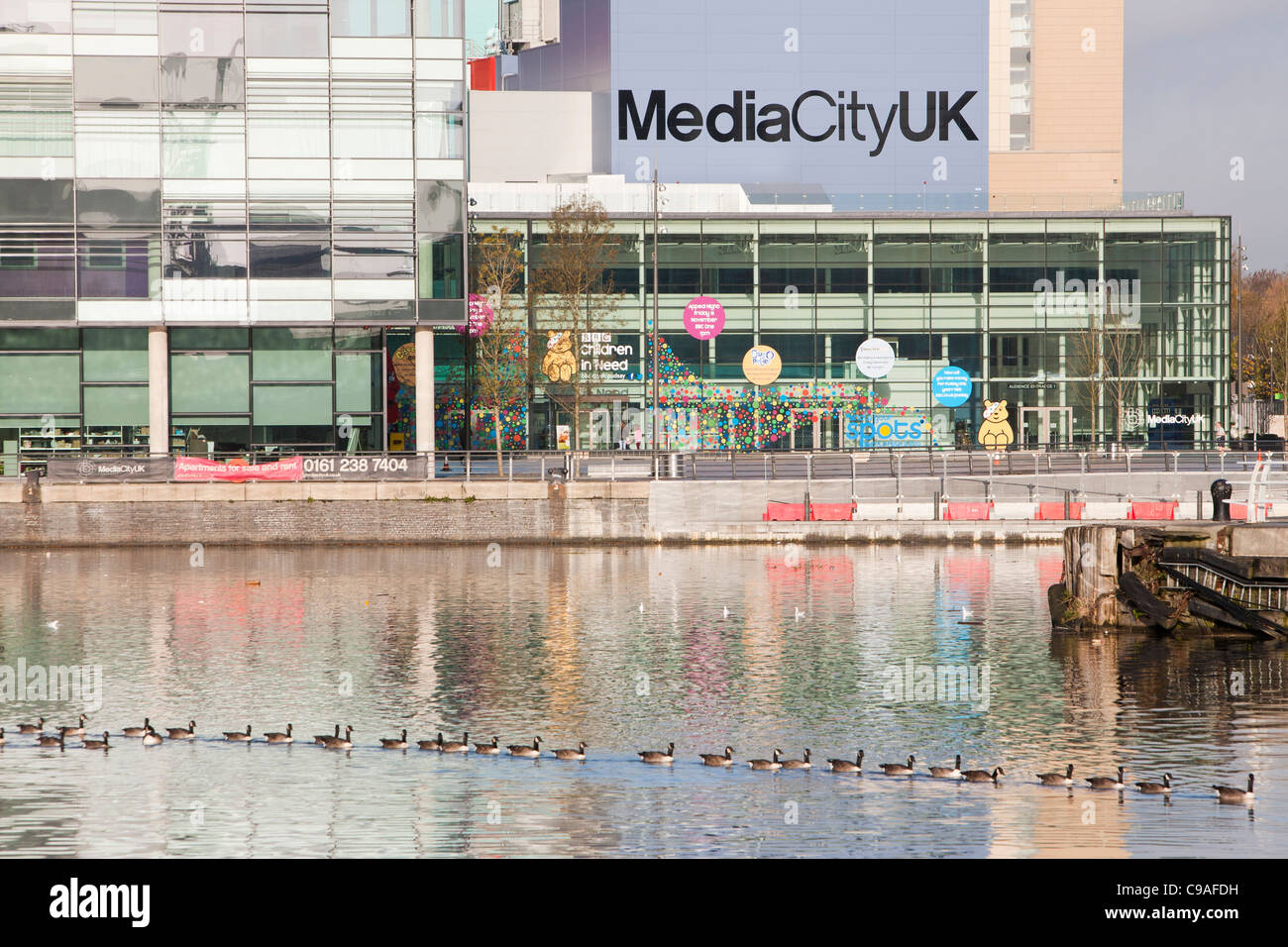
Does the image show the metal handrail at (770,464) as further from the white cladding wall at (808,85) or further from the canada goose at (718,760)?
the white cladding wall at (808,85)

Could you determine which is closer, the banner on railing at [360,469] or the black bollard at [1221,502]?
the black bollard at [1221,502]

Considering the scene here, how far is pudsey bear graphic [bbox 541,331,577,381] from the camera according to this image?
2785 inches

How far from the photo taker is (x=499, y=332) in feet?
220

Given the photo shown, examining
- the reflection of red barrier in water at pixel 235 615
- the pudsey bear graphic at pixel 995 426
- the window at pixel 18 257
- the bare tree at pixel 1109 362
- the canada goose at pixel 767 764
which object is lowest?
the reflection of red barrier in water at pixel 235 615

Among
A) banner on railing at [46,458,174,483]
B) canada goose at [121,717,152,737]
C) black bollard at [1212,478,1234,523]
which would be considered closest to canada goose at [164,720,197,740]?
canada goose at [121,717,152,737]

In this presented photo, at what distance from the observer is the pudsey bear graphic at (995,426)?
77.2 metres

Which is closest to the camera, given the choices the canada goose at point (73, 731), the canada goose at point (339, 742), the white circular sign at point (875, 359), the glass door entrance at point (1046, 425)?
the canada goose at point (339, 742)

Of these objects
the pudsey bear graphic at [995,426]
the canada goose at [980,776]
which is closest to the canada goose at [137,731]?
the canada goose at [980,776]

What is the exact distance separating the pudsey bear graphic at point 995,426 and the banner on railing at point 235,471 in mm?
38833

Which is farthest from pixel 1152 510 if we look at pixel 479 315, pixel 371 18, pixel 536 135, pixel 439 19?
pixel 536 135

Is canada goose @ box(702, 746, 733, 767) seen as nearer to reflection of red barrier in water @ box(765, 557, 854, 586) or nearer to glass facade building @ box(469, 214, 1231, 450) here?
reflection of red barrier in water @ box(765, 557, 854, 586)
